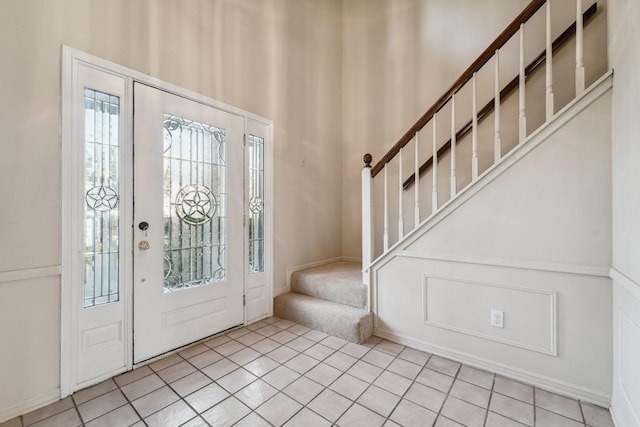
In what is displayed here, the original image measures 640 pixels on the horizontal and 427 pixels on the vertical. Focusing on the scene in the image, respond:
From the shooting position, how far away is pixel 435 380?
203cm

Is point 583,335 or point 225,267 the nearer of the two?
point 583,335

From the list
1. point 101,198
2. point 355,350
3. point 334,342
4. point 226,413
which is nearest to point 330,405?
point 226,413

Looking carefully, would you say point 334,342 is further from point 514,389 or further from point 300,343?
point 514,389

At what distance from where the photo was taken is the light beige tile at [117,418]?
5.29ft

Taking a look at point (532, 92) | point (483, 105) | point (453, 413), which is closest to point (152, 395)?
point (453, 413)

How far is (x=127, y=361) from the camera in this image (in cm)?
213

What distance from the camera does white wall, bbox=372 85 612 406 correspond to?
5.85 feet

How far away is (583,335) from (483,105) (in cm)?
224

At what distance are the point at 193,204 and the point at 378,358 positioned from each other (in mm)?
2054

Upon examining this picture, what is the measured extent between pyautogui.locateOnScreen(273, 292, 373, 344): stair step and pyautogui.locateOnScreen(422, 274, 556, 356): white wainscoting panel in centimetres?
58

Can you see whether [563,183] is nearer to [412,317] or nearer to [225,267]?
Result: [412,317]

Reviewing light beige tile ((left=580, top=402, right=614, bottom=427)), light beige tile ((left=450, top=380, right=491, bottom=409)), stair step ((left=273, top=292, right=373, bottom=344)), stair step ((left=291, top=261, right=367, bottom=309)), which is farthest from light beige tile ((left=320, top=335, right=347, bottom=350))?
light beige tile ((left=580, top=402, right=614, bottom=427))

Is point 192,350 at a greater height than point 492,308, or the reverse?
point 492,308

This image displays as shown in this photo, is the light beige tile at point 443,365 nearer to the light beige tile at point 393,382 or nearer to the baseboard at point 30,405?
the light beige tile at point 393,382
